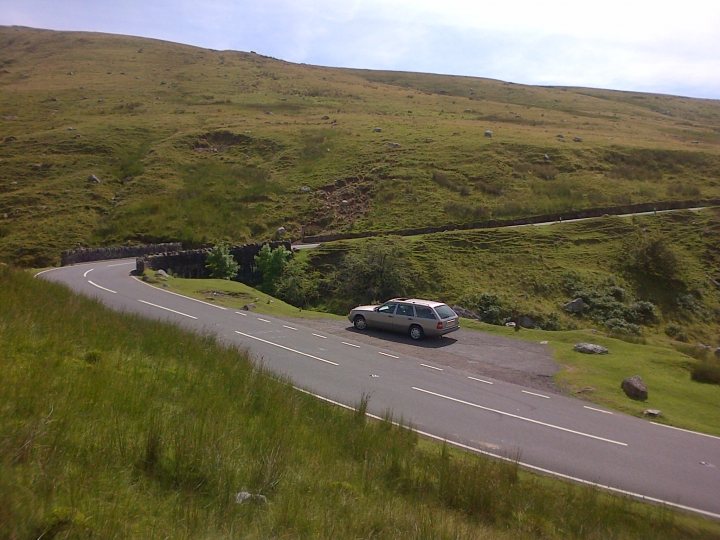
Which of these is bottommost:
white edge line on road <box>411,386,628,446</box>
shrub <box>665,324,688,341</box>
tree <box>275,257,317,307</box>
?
tree <box>275,257,317,307</box>

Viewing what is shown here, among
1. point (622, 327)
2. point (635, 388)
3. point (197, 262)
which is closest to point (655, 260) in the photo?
point (622, 327)

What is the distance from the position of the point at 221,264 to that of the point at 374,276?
1068 centimetres

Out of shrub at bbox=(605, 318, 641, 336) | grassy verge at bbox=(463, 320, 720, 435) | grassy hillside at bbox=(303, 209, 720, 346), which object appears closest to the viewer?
grassy verge at bbox=(463, 320, 720, 435)

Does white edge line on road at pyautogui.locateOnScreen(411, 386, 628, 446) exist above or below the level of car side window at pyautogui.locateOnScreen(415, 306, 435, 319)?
below

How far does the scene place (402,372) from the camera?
17.6 m

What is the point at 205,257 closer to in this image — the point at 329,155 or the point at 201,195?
the point at 201,195

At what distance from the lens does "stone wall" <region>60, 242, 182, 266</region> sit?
130ft

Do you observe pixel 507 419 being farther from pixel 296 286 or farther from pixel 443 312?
pixel 296 286

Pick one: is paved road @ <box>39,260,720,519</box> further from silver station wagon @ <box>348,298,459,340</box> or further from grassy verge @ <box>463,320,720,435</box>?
silver station wagon @ <box>348,298,459,340</box>

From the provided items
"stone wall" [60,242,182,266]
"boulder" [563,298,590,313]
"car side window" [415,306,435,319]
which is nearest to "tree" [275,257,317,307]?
"car side window" [415,306,435,319]

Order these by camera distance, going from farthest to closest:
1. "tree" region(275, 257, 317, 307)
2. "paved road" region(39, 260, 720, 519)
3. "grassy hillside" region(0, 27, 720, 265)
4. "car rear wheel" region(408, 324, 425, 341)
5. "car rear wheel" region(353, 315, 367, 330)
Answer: "grassy hillside" region(0, 27, 720, 265), "tree" region(275, 257, 317, 307), "car rear wheel" region(353, 315, 367, 330), "car rear wheel" region(408, 324, 425, 341), "paved road" region(39, 260, 720, 519)

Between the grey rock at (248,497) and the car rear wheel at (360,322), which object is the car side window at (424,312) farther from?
the grey rock at (248,497)

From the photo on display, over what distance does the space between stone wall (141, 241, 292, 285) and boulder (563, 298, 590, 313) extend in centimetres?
1912

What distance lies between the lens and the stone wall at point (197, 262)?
1430 inches
